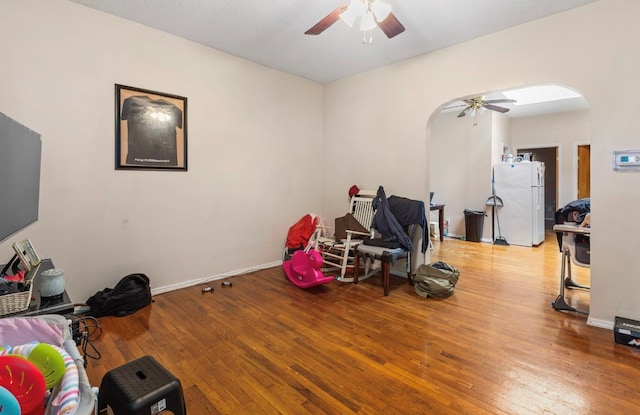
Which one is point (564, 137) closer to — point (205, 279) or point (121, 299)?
point (205, 279)

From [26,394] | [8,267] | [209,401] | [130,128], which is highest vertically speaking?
[130,128]

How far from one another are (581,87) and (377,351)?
111 inches

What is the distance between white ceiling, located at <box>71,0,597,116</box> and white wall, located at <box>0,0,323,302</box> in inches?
10.0

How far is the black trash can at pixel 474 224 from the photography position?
6.12 metres

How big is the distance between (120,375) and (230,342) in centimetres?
114

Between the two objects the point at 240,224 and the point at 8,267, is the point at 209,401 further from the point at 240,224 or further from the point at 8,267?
the point at 240,224

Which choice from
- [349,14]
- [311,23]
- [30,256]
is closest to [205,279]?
[30,256]

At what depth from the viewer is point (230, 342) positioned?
2.37 meters

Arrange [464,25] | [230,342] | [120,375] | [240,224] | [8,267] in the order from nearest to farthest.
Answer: [120,375]
[8,267]
[230,342]
[464,25]
[240,224]

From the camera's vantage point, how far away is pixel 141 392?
119 cm

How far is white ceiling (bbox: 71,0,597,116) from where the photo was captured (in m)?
2.72

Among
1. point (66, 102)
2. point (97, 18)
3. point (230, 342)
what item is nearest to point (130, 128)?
point (66, 102)

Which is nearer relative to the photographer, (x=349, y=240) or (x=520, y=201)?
(x=349, y=240)

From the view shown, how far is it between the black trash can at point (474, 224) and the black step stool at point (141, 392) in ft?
20.0
